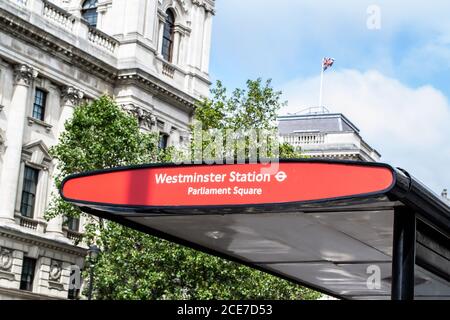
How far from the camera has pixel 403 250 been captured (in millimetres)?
7266

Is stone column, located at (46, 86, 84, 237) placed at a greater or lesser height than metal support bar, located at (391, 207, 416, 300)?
greater

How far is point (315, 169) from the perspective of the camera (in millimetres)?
6637

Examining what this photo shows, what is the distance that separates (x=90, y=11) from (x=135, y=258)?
23.0 m

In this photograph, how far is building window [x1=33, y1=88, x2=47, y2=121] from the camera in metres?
42.7

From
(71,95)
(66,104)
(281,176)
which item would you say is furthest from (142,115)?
(281,176)

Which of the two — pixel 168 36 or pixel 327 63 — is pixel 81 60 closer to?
pixel 168 36

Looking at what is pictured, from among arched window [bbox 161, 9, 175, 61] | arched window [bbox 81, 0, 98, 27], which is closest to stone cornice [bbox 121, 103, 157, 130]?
arched window [bbox 161, 9, 175, 61]

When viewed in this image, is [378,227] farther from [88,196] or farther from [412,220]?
[88,196]

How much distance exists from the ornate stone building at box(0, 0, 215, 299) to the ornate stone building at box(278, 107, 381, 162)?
571 inches

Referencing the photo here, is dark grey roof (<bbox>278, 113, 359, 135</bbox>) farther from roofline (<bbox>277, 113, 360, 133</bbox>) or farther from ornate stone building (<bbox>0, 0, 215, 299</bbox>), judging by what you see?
ornate stone building (<bbox>0, 0, 215, 299</bbox>)

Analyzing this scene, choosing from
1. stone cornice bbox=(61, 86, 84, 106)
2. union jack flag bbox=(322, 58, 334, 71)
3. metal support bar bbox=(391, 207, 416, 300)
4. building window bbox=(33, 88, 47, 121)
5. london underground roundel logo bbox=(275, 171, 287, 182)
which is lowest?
metal support bar bbox=(391, 207, 416, 300)

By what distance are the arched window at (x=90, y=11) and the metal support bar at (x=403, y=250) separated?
45.0 metres
